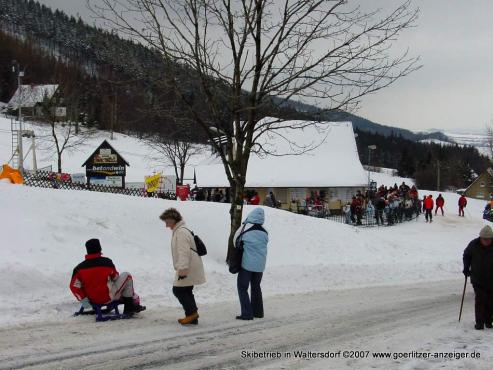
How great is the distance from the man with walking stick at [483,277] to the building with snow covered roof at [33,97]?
50582mm

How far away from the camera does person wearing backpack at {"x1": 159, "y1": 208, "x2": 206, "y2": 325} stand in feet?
25.8

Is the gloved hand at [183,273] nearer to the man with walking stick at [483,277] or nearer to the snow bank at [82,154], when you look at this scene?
the man with walking stick at [483,277]

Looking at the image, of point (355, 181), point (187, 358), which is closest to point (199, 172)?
point (355, 181)

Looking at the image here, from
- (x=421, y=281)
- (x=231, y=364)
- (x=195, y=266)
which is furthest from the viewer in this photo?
(x=421, y=281)

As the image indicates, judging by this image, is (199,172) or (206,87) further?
(199,172)

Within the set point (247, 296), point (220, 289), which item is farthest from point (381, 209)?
point (247, 296)

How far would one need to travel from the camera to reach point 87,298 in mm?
8523

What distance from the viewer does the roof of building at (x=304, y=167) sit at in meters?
39.8

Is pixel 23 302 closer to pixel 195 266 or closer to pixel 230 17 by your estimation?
pixel 195 266

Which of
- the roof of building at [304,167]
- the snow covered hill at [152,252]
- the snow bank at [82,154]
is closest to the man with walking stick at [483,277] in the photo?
the snow covered hill at [152,252]

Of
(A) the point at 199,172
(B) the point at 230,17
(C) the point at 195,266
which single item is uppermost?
(B) the point at 230,17

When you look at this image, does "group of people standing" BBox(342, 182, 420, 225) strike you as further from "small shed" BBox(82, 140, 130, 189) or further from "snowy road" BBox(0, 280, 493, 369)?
"snowy road" BBox(0, 280, 493, 369)

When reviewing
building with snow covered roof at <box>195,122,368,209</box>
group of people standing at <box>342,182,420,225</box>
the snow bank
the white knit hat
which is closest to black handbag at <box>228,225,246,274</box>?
the white knit hat

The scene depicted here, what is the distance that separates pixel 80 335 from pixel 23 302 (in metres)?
2.07
